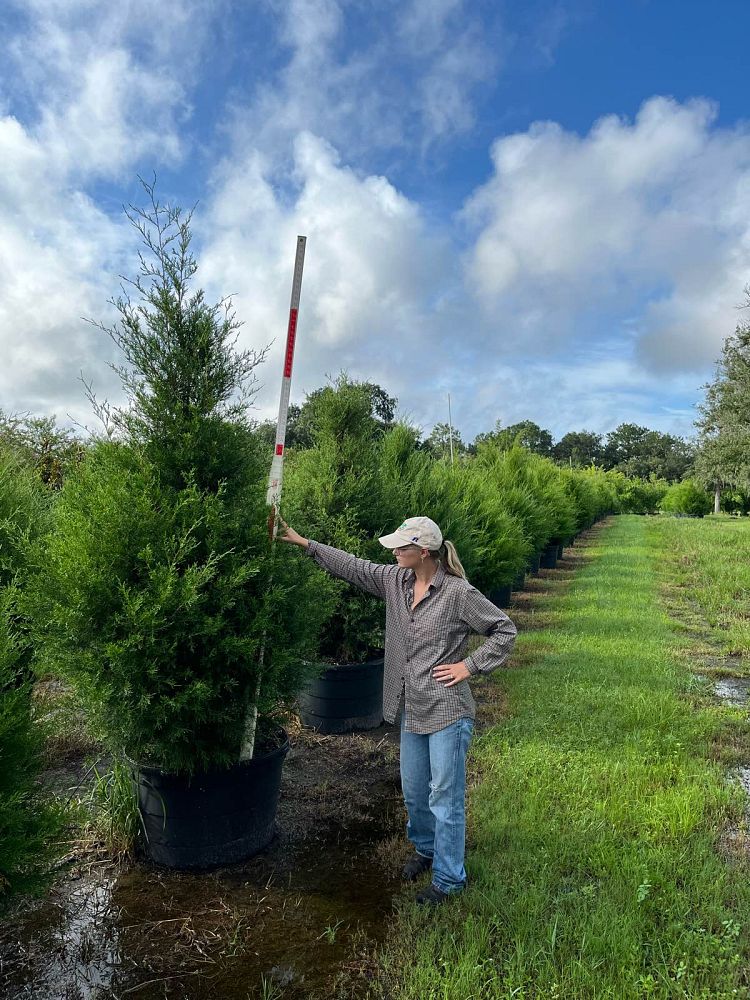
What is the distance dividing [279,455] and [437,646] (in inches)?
55.8

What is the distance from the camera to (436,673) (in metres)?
3.29

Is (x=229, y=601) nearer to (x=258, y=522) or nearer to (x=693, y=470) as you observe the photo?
(x=258, y=522)

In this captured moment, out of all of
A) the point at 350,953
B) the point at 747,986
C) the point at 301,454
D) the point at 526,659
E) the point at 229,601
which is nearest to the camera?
the point at 747,986

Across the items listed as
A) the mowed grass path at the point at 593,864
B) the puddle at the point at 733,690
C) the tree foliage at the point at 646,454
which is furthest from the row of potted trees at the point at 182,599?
the tree foliage at the point at 646,454

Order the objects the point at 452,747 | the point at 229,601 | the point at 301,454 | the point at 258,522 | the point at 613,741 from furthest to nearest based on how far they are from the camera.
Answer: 1. the point at 301,454
2. the point at 613,741
3. the point at 258,522
4. the point at 229,601
5. the point at 452,747

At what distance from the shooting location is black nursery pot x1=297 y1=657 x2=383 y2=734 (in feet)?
19.6

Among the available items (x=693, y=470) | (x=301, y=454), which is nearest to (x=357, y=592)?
(x=301, y=454)

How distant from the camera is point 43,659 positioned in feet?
12.0

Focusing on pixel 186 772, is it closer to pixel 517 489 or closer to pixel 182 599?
pixel 182 599

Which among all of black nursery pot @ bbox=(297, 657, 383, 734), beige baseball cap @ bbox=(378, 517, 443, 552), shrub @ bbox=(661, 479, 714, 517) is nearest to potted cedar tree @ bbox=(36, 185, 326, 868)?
beige baseball cap @ bbox=(378, 517, 443, 552)

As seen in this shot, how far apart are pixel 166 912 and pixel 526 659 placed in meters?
5.88

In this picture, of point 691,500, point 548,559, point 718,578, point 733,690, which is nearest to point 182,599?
point 733,690

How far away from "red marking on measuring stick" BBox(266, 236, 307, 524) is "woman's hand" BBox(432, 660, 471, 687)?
1.25 metres

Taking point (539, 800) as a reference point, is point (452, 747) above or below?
above
